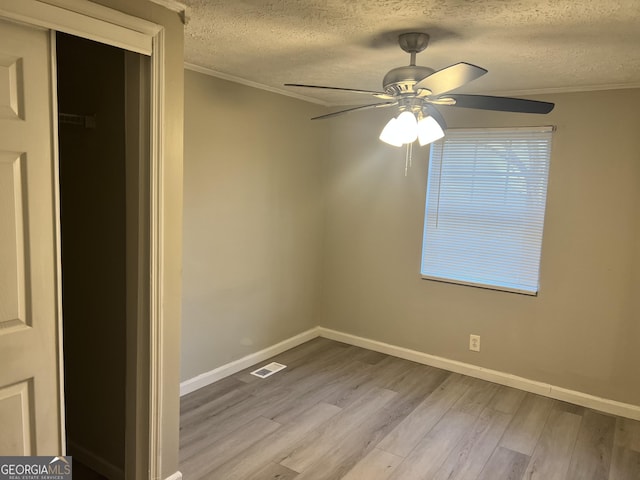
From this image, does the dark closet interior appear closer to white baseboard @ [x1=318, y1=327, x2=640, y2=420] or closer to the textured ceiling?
the textured ceiling

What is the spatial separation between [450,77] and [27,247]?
5.48ft

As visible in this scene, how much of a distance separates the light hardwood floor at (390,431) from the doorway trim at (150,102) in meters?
0.58

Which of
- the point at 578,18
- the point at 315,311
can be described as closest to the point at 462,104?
the point at 578,18

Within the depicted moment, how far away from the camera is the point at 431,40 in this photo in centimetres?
231

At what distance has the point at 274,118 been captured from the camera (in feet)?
12.3

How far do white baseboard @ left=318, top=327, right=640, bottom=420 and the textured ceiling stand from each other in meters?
2.11

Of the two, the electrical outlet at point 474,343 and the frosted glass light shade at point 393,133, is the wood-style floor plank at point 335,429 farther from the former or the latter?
the frosted glass light shade at point 393,133

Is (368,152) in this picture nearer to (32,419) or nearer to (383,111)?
(383,111)

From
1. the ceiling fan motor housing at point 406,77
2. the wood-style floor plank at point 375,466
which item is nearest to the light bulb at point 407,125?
the ceiling fan motor housing at point 406,77

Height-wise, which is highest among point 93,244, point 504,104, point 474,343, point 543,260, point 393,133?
point 504,104

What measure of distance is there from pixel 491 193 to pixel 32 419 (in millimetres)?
3134

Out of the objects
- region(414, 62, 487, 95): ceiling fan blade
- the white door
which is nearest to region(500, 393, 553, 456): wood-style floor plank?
region(414, 62, 487, 95): ceiling fan blade

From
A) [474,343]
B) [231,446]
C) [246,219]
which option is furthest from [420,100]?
[474,343]

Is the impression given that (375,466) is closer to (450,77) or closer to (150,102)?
Answer: (450,77)
